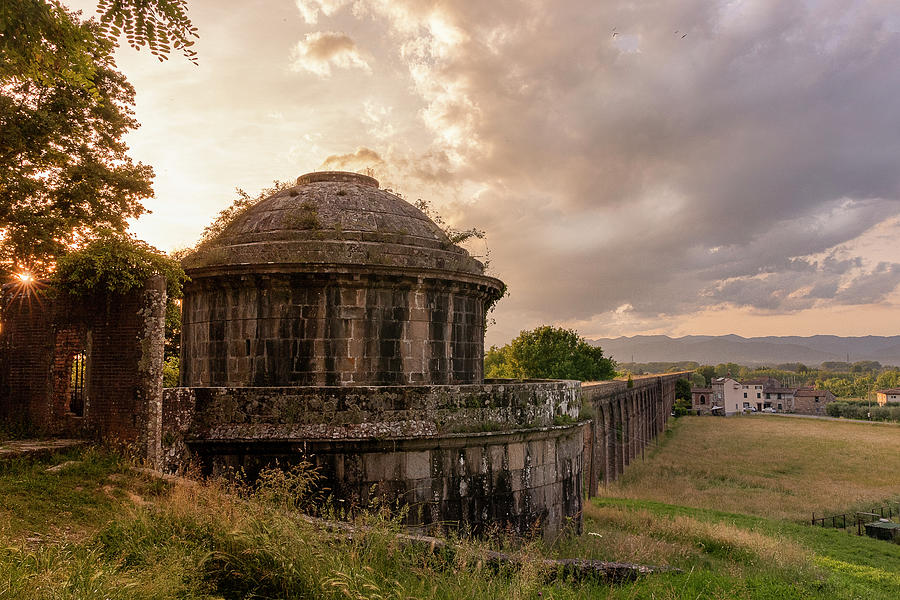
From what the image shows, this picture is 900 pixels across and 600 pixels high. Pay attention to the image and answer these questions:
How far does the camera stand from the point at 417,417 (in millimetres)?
8859

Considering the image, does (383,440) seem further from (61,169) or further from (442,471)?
(61,169)

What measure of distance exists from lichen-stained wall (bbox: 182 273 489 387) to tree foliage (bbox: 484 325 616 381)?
39.7m

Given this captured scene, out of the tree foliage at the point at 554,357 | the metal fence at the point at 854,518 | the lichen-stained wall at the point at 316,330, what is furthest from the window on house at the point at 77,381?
the tree foliage at the point at 554,357

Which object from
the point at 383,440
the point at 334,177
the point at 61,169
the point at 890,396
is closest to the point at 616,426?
the point at 334,177

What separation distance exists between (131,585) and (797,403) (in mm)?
110265

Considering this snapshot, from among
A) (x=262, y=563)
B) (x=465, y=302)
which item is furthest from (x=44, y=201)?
(x=262, y=563)

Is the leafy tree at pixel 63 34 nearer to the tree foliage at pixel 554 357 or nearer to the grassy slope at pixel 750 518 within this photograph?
the grassy slope at pixel 750 518

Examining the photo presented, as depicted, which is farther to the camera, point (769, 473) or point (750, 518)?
point (769, 473)

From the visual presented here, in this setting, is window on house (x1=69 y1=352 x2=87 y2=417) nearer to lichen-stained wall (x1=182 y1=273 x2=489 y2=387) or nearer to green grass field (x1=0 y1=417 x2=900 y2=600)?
green grass field (x1=0 y1=417 x2=900 y2=600)

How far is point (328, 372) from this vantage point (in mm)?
11453

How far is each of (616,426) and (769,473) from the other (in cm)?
936

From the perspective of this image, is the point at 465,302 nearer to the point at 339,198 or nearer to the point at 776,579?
the point at 339,198

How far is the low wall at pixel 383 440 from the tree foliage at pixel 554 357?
1647 inches

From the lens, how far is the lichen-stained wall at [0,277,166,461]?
791 centimetres
